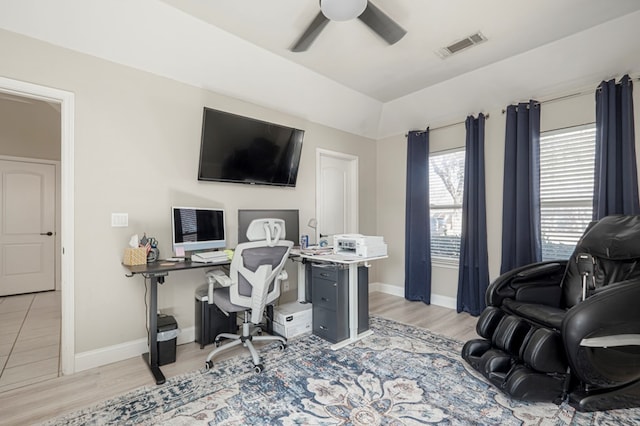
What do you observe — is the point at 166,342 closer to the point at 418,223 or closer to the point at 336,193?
the point at 336,193

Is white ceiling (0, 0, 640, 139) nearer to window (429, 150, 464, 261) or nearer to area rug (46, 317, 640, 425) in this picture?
window (429, 150, 464, 261)

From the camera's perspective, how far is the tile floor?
2.36 metres

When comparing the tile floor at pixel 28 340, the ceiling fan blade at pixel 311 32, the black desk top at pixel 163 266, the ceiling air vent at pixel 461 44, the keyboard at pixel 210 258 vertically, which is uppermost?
the ceiling air vent at pixel 461 44

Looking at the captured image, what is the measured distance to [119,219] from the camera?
2.61 metres

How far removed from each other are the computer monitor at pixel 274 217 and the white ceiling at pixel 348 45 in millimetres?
1291

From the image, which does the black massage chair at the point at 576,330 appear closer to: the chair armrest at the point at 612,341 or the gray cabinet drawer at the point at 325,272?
the chair armrest at the point at 612,341

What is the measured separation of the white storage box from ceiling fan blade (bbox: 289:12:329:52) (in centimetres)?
251

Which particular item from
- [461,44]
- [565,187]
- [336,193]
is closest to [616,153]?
[565,187]

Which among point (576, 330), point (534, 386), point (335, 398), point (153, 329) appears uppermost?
point (576, 330)

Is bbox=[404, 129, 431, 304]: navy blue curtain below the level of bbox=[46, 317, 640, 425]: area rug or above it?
above

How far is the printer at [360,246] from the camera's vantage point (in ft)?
10.0

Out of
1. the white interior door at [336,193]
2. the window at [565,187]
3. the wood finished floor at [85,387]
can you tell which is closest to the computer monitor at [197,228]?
the wood finished floor at [85,387]

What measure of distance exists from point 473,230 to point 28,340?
4.96m

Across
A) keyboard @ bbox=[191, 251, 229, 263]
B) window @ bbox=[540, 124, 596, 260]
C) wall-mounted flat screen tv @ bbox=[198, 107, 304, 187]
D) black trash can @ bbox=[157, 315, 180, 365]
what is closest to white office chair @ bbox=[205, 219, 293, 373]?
keyboard @ bbox=[191, 251, 229, 263]
